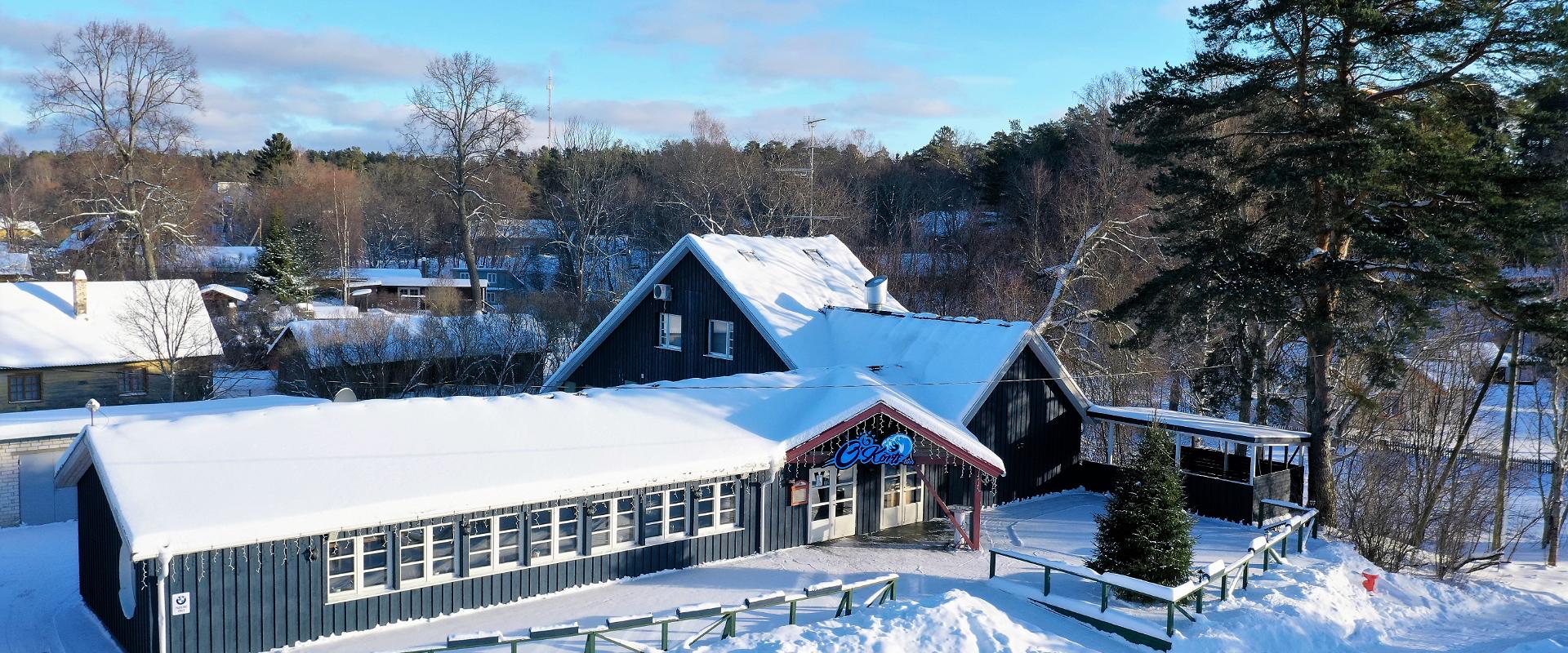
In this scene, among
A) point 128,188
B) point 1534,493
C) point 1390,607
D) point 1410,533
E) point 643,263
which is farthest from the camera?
point 643,263

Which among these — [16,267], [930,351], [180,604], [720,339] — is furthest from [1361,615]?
[16,267]

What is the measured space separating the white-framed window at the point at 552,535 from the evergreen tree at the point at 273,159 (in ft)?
259

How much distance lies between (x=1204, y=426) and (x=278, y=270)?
45.5m

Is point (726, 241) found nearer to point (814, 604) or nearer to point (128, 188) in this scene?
point (814, 604)

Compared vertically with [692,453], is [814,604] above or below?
below

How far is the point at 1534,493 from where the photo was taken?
33.0 meters

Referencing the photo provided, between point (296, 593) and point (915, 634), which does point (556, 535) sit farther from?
point (915, 634)

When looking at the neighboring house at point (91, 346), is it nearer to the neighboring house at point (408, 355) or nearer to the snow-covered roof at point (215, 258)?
the neighboring house at point (408, 355)

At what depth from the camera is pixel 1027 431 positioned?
21422 mm

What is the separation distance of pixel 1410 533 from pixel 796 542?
13260mm

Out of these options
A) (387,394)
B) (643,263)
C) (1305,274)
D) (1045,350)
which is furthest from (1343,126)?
(643,263)

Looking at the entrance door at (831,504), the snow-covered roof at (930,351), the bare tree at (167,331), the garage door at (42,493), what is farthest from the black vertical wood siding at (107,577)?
the bare tree at (167,331)

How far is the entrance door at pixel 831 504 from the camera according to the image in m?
17.8

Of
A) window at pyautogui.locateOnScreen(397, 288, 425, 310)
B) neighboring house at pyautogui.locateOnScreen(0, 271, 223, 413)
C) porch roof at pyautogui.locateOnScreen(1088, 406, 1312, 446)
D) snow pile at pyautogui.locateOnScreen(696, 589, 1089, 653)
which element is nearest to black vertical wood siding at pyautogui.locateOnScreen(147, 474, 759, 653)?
snow pile at pyautogui.locateOnScreen(696, 589, 1089, 653)
